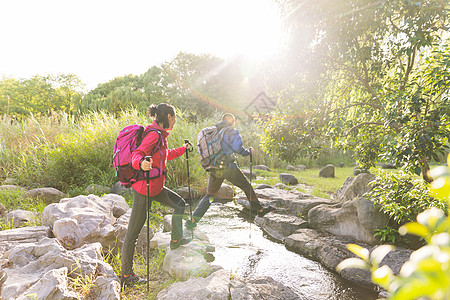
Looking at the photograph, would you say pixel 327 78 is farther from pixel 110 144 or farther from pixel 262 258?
pixel 110 144

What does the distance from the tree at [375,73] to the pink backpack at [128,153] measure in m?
3.37

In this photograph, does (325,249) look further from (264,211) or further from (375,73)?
(375,73)

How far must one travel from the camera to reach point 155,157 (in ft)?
10.6

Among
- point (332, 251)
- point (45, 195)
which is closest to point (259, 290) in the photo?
point (332, 251)

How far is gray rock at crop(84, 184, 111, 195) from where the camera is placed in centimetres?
689

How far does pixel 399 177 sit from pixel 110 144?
7.51 meters

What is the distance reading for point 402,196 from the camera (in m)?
4.22

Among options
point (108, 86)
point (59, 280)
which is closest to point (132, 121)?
point (59, 280)

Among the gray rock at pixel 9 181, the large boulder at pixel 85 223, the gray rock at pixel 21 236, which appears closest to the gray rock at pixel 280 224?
the large boulder at pixel 85 223

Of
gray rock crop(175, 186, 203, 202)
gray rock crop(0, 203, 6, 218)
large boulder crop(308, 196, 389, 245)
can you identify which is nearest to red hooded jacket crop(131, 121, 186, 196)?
large boulder crop(308, 196, 389, 245)

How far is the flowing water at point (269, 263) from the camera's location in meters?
3.75

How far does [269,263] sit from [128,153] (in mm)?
3102

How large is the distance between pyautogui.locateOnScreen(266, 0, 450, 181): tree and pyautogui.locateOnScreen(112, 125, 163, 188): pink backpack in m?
3.37

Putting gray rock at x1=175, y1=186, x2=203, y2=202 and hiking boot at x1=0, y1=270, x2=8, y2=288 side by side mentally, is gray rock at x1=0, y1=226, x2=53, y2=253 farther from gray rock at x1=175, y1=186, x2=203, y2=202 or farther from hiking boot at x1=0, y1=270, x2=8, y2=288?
gray rock at x1=175, y1=186, x2=203, y2=202
